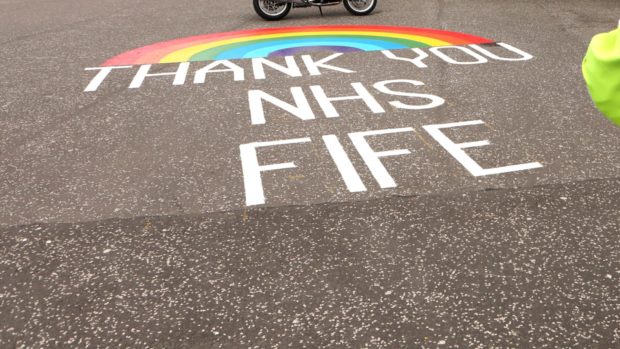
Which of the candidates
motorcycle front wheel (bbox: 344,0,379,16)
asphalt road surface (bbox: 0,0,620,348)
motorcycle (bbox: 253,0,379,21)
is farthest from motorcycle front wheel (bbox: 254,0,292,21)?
asphalt road surface (bbox: 0,0,620,348)

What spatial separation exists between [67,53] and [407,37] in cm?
494

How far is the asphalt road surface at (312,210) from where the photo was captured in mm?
2812

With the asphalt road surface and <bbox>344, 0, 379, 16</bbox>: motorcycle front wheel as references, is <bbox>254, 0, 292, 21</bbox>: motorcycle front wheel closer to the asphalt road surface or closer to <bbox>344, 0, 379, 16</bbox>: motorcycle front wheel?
<bbox>344, 0, 379, 16</bbox>: motorcycle front wheel

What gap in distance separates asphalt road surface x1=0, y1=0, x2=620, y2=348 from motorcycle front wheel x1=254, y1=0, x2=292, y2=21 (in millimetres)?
3703

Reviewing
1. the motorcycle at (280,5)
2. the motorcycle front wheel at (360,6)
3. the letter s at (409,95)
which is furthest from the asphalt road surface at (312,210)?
the motorcycle front wheel at (360,6)

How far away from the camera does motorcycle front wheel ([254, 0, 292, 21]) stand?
10.6 m

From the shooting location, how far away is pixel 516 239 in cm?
341

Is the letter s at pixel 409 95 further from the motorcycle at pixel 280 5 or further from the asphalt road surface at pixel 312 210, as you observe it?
the motorcycle at pixel 280 5

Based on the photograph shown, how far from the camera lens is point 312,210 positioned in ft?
12.5

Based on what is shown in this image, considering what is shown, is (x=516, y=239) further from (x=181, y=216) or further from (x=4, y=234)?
(x=4, y=234)

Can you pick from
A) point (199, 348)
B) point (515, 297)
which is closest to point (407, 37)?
point (515, 297)

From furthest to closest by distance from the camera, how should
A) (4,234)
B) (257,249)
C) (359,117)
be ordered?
Result: 1. (359,117)
2. (4,234)
3. (257,249)

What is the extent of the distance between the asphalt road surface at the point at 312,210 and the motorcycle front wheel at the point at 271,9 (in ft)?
12.1

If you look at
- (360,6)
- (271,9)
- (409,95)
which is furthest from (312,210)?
(360,6)
